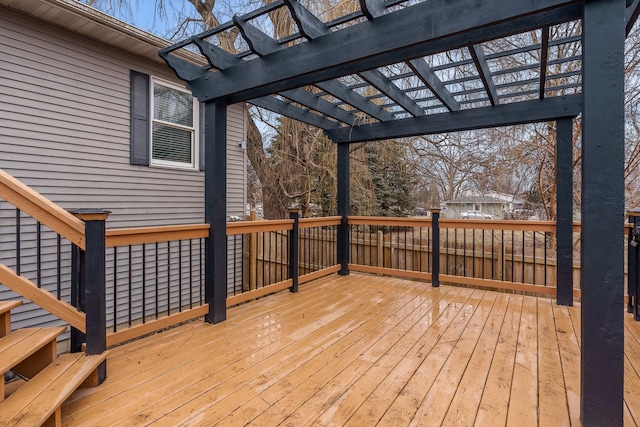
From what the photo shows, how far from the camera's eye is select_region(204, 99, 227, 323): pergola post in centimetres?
318

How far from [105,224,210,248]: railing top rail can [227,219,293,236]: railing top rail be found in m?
0.30

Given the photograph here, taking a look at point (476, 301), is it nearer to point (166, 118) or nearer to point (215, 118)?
point (215, 118)

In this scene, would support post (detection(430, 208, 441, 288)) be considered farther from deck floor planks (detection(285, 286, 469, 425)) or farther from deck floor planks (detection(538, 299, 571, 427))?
deck floor planks (detection(285, 286, 469, 425))

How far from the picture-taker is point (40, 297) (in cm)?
202

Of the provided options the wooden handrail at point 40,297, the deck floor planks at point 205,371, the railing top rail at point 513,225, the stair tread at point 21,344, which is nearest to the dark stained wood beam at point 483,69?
the railing top rail at point 513,225

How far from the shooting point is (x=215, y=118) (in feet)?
10.5

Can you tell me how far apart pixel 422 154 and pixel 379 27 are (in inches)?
257

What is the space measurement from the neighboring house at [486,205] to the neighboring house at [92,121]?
6.53m

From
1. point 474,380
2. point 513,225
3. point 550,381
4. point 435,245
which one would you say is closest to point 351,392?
point 474,380

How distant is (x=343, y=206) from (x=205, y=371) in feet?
10.8

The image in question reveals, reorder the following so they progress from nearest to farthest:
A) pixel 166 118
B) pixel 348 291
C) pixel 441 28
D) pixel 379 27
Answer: pixel 441 28
pixel 379 27
pixel 348 291
pixel 166 118

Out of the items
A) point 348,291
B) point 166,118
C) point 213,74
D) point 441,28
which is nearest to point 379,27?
point 441,28

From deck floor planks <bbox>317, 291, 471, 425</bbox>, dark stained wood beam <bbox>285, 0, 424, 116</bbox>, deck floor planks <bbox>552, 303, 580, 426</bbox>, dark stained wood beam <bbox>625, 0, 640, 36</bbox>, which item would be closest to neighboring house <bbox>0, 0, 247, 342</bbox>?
dark stained wood beam <bbox>285, 0, 424, 116</bbox>

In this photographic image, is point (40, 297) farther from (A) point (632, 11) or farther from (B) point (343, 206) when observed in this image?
(A) point (632, 11)
